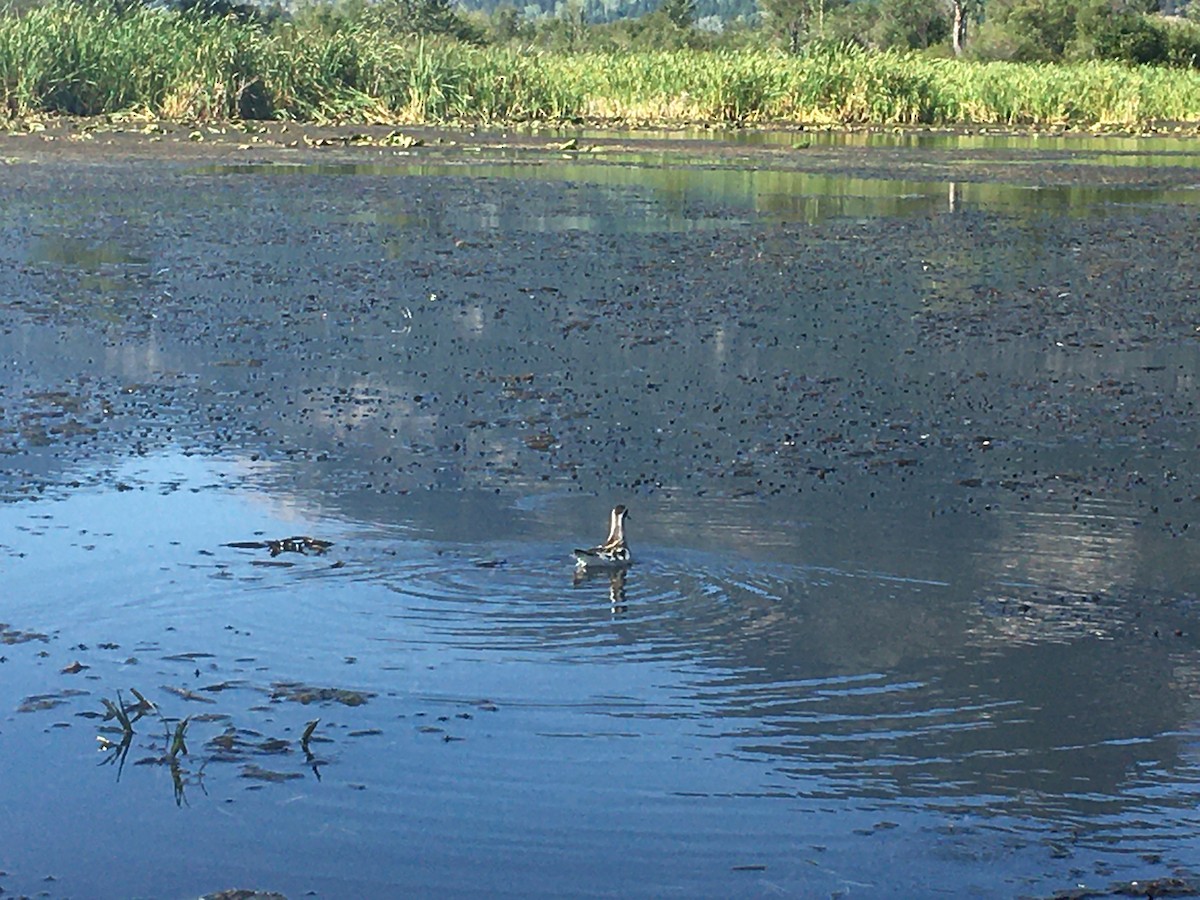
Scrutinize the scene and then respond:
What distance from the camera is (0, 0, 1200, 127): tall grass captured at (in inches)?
1355

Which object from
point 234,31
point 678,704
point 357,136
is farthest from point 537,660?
point 234,31

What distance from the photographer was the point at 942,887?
4.65 meters

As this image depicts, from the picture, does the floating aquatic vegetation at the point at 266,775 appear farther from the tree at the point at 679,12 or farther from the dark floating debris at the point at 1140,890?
the tree at the point at 679,12

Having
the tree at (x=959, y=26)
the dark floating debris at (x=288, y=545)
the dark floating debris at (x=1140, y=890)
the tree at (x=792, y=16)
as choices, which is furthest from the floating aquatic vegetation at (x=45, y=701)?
the tree at (x=792, y=16)

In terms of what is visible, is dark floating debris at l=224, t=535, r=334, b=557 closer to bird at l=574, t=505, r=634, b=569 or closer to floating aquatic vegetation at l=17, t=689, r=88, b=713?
bird at l=574, t=505, r=634, b=569

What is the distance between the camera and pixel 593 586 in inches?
277

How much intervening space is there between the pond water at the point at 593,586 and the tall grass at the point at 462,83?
20.4 meters

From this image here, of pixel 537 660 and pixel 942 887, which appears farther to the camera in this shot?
pixel 537 660

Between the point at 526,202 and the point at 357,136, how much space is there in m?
11.9

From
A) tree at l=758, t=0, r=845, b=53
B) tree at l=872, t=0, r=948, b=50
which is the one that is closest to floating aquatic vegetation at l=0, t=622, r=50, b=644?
tree at l=872, t=0, r=948, b=50

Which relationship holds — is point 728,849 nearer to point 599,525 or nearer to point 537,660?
point 537,660

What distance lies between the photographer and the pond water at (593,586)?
194 inches

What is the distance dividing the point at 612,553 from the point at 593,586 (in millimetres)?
170

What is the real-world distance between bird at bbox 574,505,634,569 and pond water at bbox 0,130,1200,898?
0.11 meters
